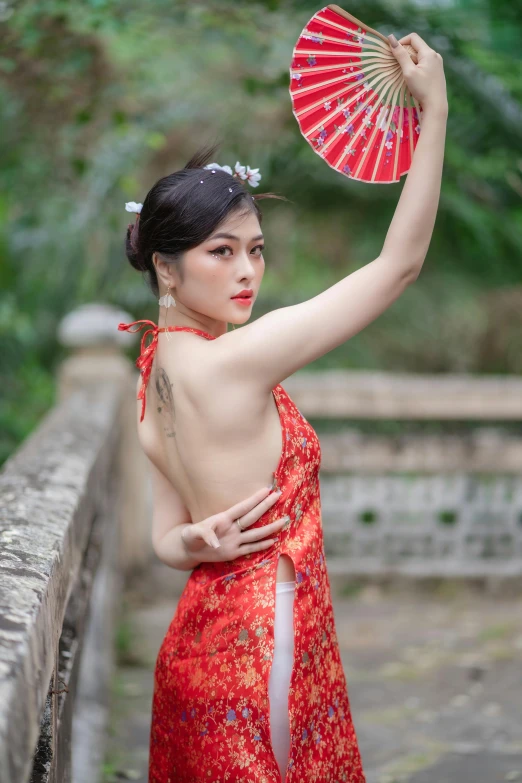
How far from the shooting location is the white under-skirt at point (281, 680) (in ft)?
6.00

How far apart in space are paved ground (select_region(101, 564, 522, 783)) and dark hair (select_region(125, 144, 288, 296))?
2209mm

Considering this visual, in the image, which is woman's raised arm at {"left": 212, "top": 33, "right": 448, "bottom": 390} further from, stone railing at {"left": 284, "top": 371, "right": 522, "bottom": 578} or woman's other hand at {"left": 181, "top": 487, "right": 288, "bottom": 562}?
stone railing at {"left": 284, "top": 371, "right": 522, "bottom": 578}

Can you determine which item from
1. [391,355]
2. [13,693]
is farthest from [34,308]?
[13,693]

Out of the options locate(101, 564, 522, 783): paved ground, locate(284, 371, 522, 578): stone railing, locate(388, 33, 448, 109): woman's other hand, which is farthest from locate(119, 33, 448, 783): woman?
locate(284, 371, 522, 578): stone railing

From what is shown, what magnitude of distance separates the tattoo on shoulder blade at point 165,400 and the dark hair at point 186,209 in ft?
0.74

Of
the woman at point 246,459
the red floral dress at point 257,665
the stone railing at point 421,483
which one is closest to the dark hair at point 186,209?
the woman at point 246,459

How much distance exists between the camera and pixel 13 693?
1118 mm

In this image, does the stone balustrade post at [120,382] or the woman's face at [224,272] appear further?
the stone balustrade post at [120,382]

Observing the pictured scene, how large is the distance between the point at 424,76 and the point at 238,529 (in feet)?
3.15

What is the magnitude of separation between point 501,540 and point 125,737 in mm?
3059

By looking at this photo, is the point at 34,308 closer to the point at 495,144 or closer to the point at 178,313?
the point at 495,144

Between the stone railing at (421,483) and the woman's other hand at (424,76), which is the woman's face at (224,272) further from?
the stone railing at (421,483)

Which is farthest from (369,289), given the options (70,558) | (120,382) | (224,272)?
(120,382)

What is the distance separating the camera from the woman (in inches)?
67.9
